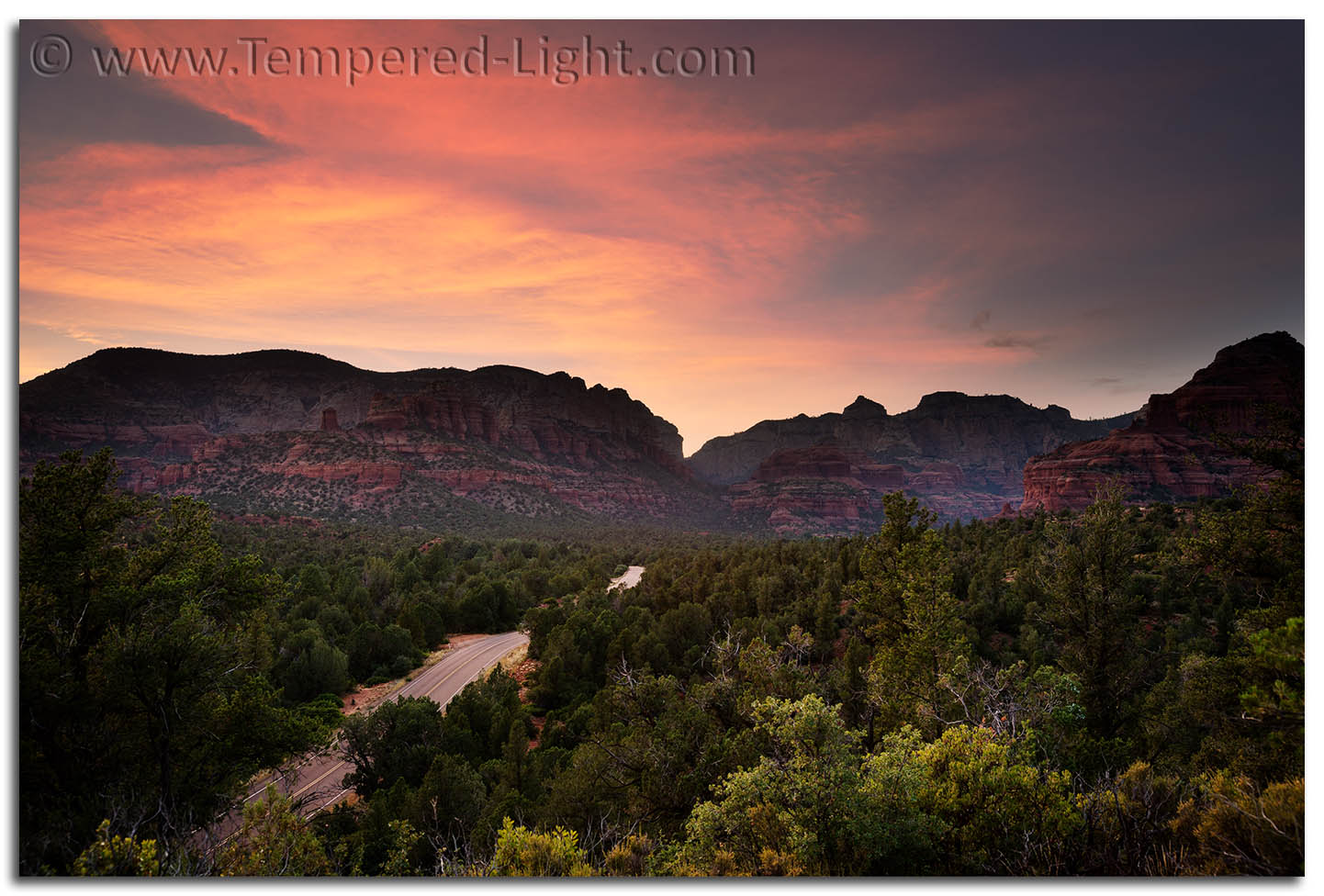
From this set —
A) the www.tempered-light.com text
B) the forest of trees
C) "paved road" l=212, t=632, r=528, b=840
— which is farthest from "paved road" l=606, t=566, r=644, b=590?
the www.tempered-light.com text

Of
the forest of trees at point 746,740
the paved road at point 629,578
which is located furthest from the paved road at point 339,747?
the paved road at point 629,578

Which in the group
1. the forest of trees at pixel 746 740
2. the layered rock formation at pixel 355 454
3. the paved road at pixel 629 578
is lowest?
the paved road at pixel 629 578

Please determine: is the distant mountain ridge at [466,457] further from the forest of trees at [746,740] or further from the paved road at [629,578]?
the paved road at [629,578]

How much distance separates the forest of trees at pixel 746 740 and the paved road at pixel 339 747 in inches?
64.5

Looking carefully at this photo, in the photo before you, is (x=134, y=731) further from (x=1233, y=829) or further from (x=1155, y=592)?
(x=1155, y=592)

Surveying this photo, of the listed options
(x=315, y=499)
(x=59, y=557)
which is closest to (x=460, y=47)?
(x=59, y=557)

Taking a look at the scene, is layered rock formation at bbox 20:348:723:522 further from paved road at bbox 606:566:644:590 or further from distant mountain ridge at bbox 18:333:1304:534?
paved road at bbox 606:566:644:590

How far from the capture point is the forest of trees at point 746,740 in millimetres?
8367

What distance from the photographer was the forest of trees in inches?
329

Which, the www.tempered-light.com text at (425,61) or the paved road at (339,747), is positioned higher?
the www.tempered-light.com text at (425,61)
